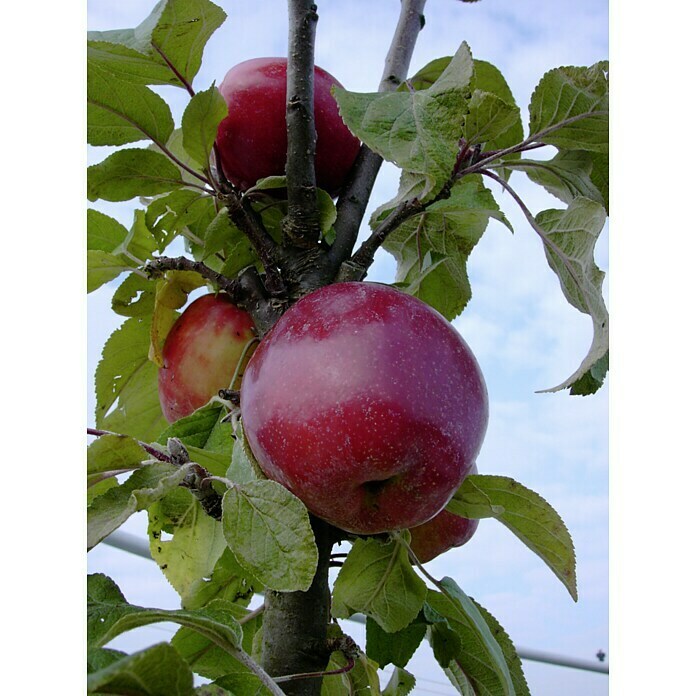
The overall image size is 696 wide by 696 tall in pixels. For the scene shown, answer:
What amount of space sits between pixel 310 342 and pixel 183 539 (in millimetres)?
178

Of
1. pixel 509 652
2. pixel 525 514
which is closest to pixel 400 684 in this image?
pixel 509 652

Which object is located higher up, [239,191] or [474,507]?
[239,191]

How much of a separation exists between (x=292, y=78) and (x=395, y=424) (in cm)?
23

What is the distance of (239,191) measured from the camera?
21.0 inches

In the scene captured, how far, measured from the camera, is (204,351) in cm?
54

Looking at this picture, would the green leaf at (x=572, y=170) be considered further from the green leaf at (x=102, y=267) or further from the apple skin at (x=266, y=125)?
the green leaf at (x=102, y=267)

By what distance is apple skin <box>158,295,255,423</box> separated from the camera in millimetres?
542

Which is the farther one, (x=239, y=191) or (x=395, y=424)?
(x=239, y=191)

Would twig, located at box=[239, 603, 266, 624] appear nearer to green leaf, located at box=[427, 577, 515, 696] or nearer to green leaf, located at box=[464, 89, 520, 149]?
green leaf, located at box=[427, 577, 515, 696]

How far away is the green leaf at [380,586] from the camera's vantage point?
480mm
